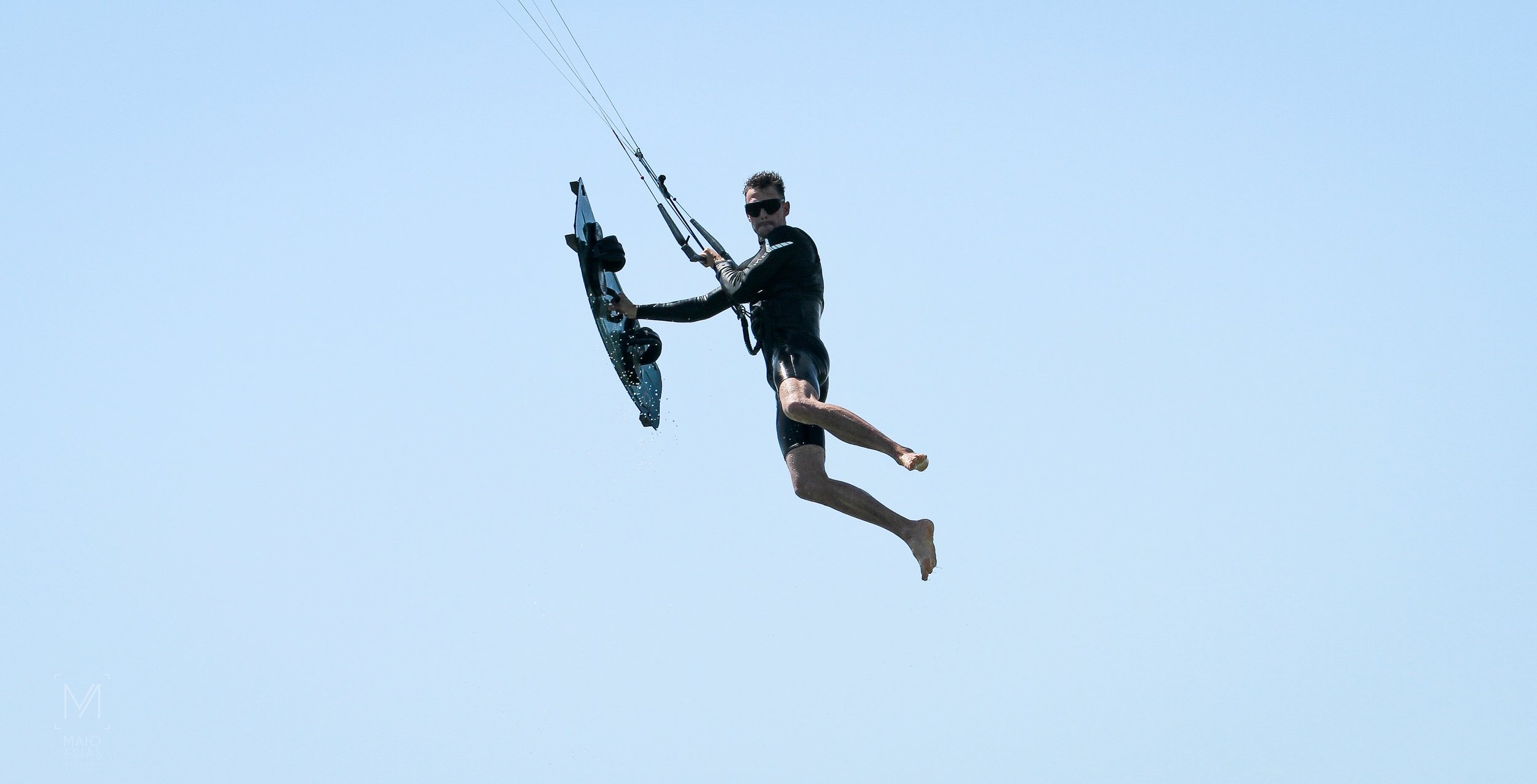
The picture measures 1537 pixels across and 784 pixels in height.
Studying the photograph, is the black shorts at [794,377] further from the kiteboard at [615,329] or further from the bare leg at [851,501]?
the kiteboard at [615,329]

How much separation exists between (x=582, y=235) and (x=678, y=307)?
Answer: 694 millimetres

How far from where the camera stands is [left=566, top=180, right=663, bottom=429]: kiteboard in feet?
36.4

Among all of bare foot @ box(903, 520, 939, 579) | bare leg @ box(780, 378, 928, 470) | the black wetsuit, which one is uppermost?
the black wetsuit

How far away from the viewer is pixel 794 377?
1045 centimetres

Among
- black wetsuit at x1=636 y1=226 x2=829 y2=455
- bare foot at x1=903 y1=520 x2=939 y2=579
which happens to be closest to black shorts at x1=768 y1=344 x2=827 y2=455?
black wetsuit at x1=636 y1=226 x2=829 y2=455

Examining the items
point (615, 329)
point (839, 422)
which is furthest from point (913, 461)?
point (615, 329)

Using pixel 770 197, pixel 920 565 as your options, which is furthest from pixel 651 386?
pixel 920 565

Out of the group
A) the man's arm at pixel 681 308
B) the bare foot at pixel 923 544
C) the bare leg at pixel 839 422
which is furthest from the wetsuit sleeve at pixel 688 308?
the bare foot at pixel 923 544

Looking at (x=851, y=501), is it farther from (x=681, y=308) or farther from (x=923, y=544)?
(x=681, y=308)

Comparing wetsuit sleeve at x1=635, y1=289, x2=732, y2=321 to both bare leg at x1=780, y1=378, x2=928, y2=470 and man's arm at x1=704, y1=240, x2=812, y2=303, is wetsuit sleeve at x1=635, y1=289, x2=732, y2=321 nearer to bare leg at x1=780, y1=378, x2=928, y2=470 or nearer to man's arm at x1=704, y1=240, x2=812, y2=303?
man's arm at x1=704, y1=240, x2=812, y2=303

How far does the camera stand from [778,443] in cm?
1069

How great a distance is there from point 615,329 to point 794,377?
141 cm

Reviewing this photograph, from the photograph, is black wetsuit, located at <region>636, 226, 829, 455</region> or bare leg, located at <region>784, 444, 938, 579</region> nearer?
bare leg, located at <region>784, 444, 938, 579</region>

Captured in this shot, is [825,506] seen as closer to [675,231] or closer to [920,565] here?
[920,565]
